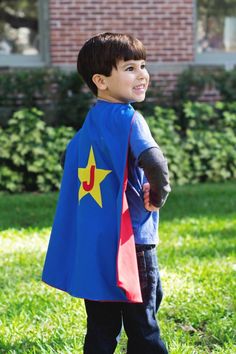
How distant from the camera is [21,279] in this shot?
4.69 m

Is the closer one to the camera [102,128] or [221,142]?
[102,128]

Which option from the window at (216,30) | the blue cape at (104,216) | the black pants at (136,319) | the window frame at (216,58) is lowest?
the window frame at (216,58)

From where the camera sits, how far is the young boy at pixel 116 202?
107 inches

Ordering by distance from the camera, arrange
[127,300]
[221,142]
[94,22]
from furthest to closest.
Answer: [94,22]
[221,142]
[127,300]

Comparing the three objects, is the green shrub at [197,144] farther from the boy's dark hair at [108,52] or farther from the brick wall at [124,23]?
the boy's dark hair at [108,52]

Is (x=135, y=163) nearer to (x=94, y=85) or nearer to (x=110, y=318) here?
(x=94, y=85)

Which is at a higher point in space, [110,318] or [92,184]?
[92,184]

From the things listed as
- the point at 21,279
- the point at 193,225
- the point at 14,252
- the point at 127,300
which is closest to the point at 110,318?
Result: the point at 127,300

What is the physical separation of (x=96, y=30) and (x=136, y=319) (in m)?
7.33

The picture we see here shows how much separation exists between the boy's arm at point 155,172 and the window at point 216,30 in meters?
8.07

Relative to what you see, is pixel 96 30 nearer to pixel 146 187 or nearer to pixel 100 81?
pixel 100 81

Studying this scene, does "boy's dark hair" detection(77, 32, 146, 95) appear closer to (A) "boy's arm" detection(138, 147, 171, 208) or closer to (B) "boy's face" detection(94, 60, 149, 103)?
(B) "boy's face" detection(94, 60, 149, 103)

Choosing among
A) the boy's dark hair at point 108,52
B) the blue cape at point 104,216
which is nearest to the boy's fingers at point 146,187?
the blue cape at point 104,216

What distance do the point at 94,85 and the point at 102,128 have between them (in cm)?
22
